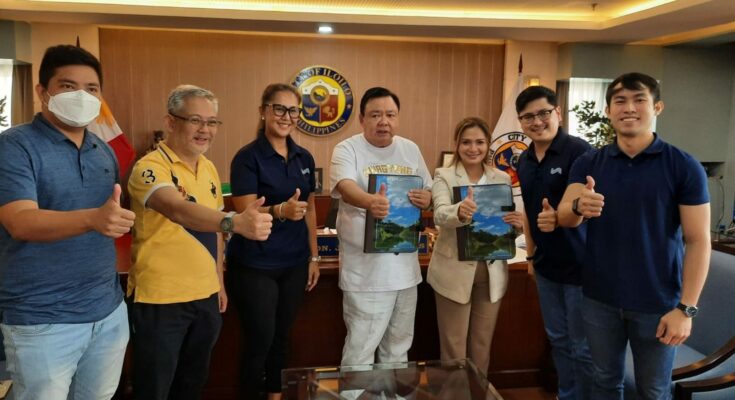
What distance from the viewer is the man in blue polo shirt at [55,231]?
1.36m

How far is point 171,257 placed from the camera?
1.80m

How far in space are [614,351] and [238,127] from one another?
497 cm

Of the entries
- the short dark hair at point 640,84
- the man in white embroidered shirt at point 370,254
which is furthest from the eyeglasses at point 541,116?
the man in white embroidered shirt at point 370,254

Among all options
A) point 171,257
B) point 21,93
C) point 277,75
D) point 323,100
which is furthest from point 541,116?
point 21,93

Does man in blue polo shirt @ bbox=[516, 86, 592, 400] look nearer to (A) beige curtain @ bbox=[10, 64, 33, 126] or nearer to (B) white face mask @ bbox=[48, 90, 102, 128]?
(B) white face mask @ bbox=[48, 90, 102, 128]

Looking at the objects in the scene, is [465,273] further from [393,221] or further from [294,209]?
[294,209]

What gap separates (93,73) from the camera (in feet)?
5.19

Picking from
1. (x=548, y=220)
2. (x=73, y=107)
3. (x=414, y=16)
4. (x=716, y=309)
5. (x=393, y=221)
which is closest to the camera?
(x=73, y=107)

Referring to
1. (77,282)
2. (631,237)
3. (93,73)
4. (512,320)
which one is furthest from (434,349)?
(93,73)

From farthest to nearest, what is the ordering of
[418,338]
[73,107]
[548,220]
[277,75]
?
[277,75], [418,338], [548,220], [73,107]

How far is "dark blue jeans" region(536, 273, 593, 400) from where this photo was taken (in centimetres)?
215

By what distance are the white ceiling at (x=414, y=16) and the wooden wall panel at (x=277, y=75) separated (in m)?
0.57

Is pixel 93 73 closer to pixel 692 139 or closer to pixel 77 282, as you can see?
pixel 77 282

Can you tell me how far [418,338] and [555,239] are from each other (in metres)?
1.08
